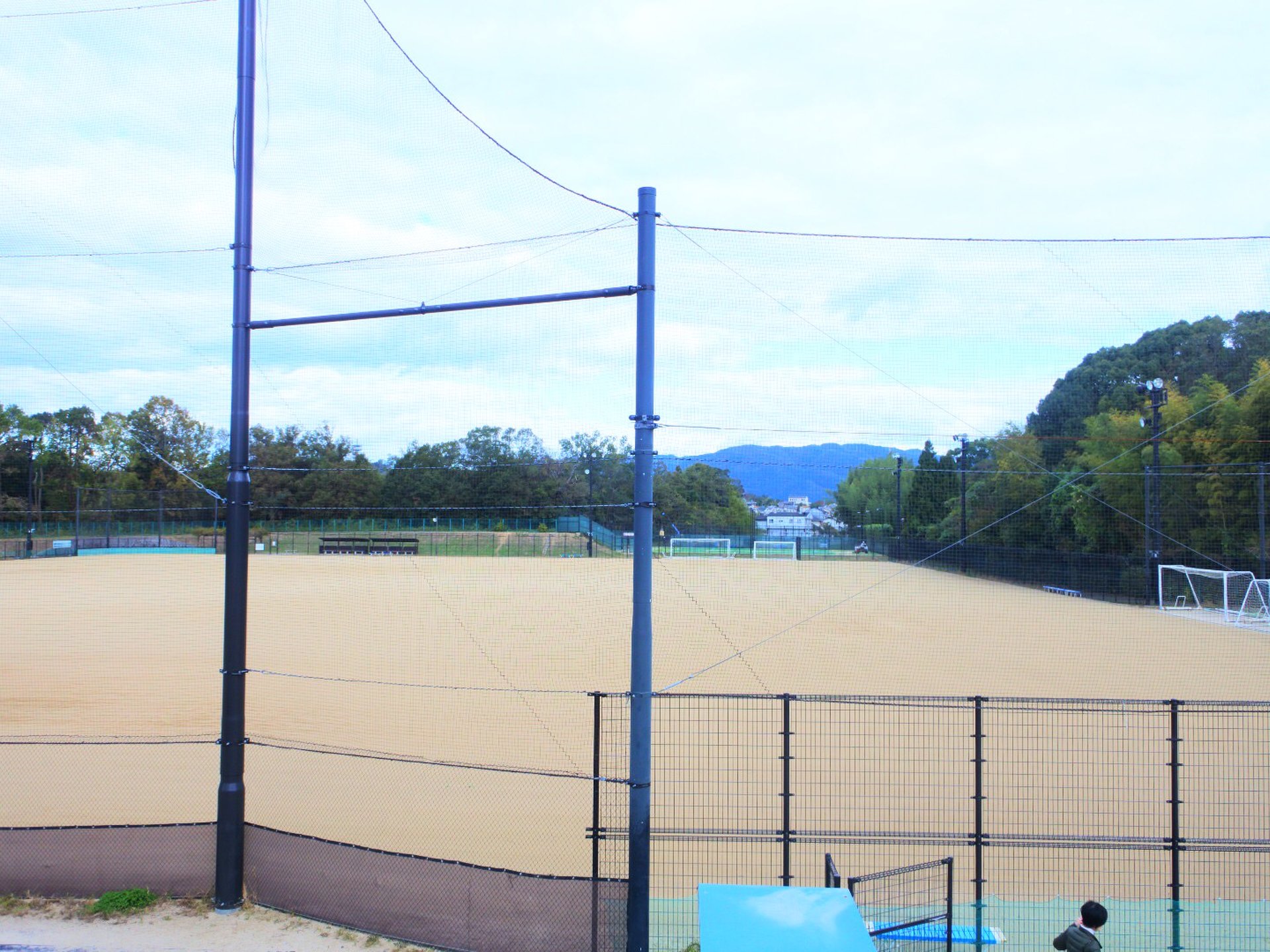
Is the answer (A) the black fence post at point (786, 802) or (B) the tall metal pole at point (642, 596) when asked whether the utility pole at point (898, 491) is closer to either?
(A) the black fence post at point (786, 802)

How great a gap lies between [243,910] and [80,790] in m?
4.09

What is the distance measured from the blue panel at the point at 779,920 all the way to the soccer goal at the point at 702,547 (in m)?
9.12

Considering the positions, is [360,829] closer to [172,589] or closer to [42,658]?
[42,658]

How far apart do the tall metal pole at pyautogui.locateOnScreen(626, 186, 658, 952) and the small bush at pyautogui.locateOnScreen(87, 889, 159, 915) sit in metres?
2.90

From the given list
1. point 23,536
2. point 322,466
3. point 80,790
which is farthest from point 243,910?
point 23,536

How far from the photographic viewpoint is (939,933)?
448 cm

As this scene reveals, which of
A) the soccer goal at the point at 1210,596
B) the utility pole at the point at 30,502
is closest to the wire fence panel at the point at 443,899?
the soccer goal at the point at 1210,596

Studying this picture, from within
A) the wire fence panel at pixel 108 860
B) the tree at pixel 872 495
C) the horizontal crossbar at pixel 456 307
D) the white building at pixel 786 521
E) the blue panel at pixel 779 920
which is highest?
the horizontal crossbar at pixel 456 307

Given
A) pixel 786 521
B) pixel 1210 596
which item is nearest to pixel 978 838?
pixel 786 521

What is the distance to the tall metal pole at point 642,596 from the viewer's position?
3986 mm

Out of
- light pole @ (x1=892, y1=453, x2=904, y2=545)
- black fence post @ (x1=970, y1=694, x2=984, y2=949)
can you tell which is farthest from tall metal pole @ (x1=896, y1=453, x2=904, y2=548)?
black fence post @ (x1=970, y1=694, x2=984, y2=949)

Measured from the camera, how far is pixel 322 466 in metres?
6.88

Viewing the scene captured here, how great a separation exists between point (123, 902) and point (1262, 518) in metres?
18.3

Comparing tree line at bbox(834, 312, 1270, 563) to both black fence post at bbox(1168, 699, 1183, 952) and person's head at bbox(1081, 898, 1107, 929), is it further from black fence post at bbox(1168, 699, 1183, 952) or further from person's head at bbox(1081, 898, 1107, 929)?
person's head at bbox(1081, 898, 1107, 929)
